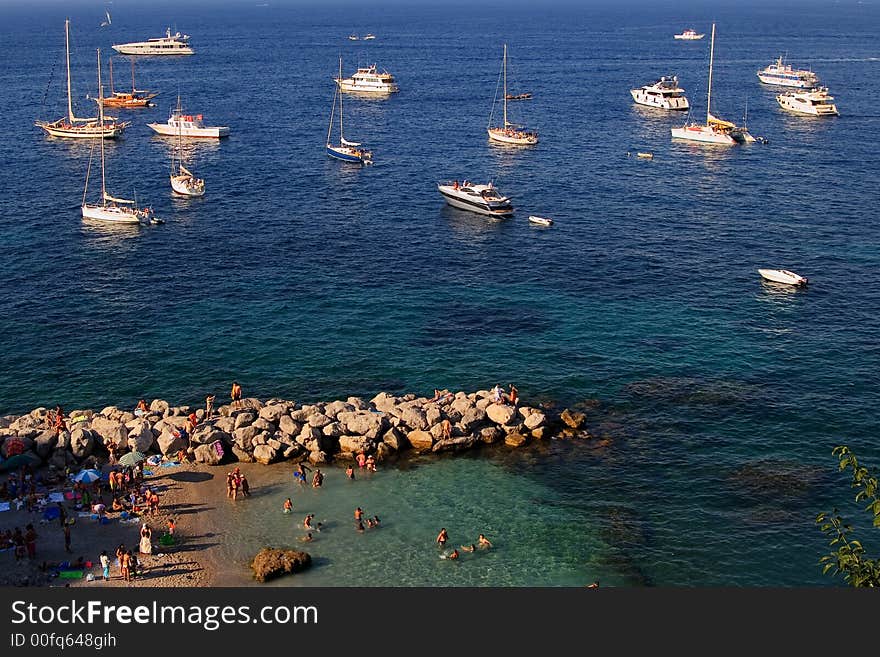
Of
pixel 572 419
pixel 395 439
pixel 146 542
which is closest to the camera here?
pixel 146 542

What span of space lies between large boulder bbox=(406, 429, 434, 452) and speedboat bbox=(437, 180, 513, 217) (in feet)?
197

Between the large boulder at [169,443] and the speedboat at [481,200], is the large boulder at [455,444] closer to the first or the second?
the large boulder at [169,443]

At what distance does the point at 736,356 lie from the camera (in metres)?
83.6

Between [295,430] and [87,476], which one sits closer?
[87,476]

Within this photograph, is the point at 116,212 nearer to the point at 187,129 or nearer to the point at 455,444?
the point at 187,129

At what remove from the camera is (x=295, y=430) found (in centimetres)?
6906

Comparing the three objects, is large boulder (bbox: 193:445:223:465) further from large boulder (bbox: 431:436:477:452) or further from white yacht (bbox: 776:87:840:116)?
white yacht (bbox: 776:87:840:116)

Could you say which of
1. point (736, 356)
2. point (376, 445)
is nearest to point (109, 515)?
point (376, 445)

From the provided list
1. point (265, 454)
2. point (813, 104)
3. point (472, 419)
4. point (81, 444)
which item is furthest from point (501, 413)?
point (813, 104)

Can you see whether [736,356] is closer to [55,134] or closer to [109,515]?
[109,515]

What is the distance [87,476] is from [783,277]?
70006 mm

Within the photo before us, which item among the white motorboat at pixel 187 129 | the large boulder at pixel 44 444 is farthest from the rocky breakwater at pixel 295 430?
the white motorboat at pixel 187 129

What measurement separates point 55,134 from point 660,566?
151m

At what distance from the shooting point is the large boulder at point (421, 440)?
69312 millimetres
